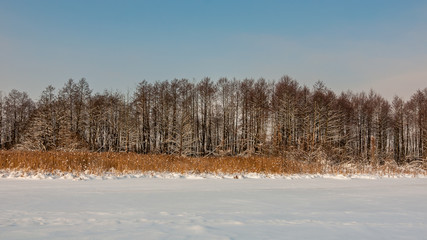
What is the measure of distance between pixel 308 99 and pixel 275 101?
172 inches

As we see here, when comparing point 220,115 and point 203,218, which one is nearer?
point 203,218

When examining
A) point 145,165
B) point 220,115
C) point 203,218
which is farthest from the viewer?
point 220,115

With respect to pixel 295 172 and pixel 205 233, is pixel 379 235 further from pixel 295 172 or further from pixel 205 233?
pixel 295 172

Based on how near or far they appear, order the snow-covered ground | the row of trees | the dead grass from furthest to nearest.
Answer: the row of trees, the dead grass, the snow-covered ground

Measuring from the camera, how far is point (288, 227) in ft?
11.1

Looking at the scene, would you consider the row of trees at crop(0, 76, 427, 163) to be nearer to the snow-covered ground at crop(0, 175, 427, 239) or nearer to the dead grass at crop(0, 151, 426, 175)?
the dead grass at crop(0, 151, 426, 175)

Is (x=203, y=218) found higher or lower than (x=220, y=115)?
lower

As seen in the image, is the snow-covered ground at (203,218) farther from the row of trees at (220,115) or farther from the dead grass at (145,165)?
the row of trees at (220,115)

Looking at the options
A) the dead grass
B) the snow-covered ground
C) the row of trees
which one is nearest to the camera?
the snow-covered ground

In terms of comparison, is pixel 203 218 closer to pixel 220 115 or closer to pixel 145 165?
pixel 145 165

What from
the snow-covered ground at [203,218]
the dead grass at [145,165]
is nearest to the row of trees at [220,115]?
the dead grass at [145,165]

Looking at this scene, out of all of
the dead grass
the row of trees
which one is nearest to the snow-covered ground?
the dead grass

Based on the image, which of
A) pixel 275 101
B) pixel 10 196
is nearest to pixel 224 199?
pixel 10 196

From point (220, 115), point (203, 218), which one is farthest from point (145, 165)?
point (220, 115)
